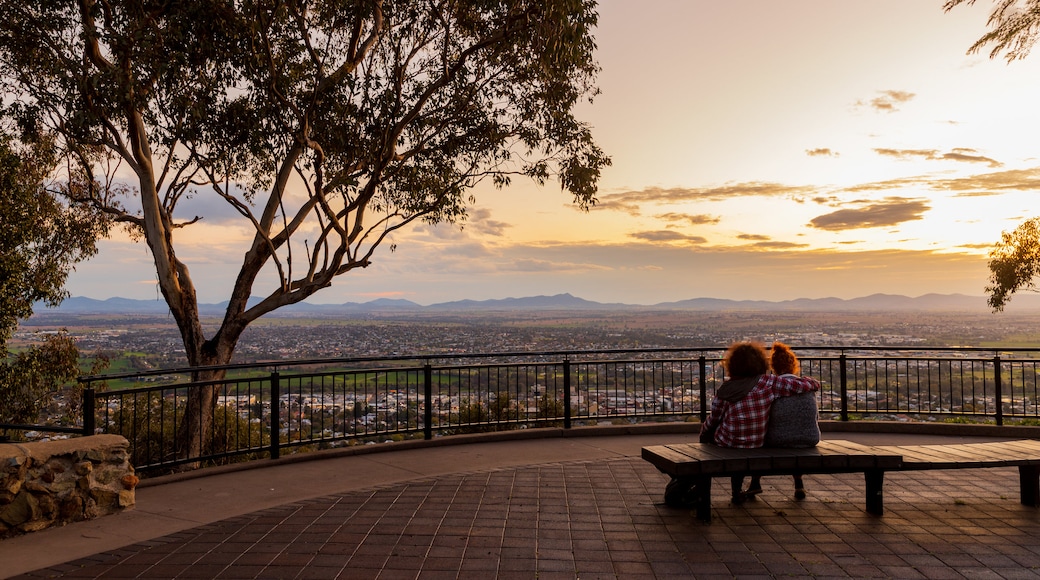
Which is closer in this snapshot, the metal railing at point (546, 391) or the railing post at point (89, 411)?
the railing post at point (89, 411)

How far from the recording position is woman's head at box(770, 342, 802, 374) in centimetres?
629

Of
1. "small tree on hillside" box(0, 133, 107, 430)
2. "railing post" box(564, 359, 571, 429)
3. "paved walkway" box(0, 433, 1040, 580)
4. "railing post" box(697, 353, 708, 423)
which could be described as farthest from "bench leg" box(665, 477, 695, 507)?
"small tree on hillside" box(0, 133, 107, 430)

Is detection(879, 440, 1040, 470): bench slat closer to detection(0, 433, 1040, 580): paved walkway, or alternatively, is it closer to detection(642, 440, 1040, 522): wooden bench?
detection(642, 440, 1040, 522): wooden bench

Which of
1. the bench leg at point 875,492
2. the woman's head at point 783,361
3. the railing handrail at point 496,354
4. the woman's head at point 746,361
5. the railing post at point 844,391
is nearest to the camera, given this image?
the bench leg at point 875,492

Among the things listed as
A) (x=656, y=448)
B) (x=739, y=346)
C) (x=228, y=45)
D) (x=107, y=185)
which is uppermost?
(x=228, y=45)

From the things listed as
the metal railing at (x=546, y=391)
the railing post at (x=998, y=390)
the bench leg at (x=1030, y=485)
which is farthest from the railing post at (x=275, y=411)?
the railing post at (x=998, y=390)

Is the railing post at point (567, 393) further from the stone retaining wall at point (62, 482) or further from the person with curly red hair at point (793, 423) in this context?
the stone retaining wall at point (62, 482)

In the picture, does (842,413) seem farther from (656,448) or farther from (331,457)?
(331,457)

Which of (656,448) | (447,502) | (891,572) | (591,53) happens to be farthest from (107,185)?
(891,572)

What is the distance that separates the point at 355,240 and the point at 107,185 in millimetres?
7171

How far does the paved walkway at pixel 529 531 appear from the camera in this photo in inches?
183

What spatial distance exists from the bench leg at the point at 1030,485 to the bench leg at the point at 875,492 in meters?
1.36

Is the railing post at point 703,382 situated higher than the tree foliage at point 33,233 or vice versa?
→ the tree foliage at point 33,233

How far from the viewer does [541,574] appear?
450 cm
